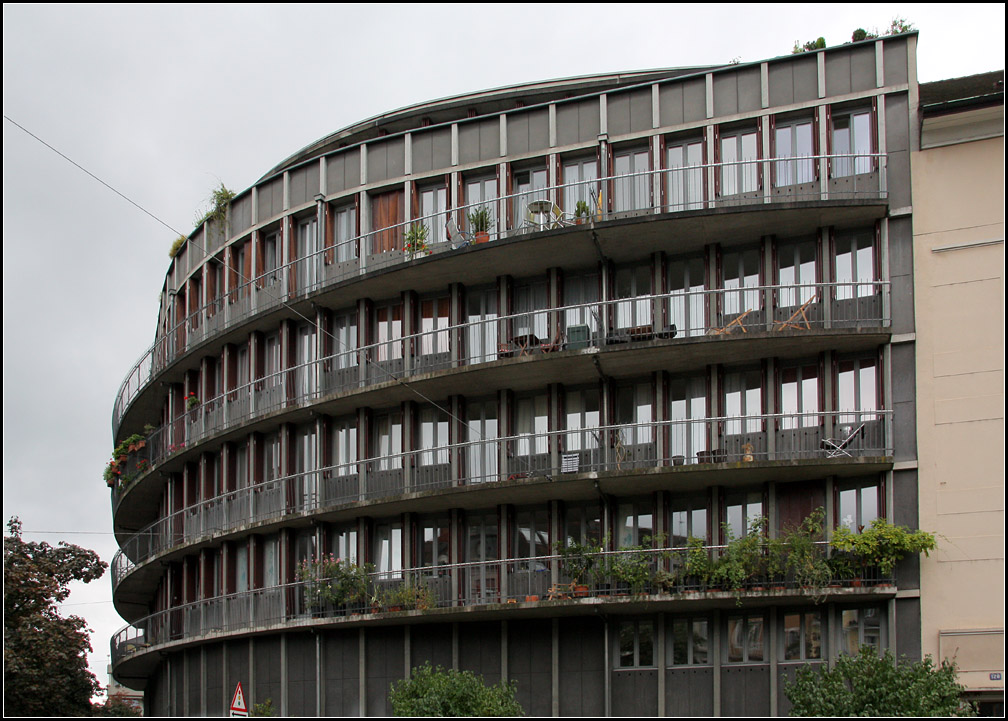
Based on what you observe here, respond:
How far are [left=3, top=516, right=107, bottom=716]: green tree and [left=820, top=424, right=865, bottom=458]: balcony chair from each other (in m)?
25.5

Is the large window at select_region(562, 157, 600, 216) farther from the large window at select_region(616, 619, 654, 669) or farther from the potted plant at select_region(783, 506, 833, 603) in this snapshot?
the large window at select_region(616, 619, 654, 669)

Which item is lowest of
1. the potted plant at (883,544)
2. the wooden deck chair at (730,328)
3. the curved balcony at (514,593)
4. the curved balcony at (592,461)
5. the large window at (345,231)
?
the curved balcony at (514,593)

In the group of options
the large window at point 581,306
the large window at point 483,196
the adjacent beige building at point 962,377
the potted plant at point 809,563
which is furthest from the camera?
the large window at point 483,196

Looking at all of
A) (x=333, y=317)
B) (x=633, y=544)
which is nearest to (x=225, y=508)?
(x=333, y=317)

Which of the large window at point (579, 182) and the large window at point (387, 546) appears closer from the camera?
the large window at point (579, 182)

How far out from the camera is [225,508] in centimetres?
3703

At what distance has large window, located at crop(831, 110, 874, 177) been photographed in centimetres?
3038

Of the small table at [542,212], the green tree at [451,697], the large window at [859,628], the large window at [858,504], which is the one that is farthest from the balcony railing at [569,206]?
the green tree at [451,697]

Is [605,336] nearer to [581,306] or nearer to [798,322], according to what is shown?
[581,306]

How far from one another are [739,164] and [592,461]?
7.60 meters

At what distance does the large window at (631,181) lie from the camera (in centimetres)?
3206

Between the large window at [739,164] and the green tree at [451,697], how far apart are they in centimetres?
1247

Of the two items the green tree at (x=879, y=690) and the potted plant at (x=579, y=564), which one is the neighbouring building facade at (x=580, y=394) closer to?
the potted plant at (x=579, y=564)

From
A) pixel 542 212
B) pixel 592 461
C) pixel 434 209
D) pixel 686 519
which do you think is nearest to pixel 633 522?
pixel 686 519
